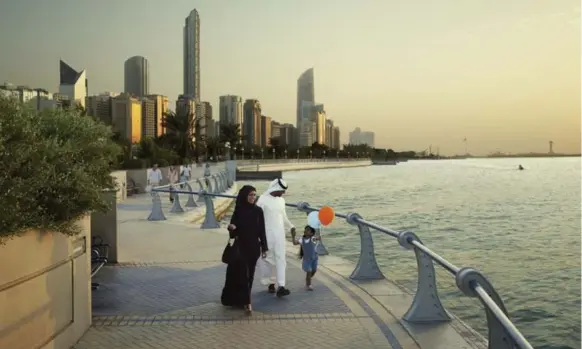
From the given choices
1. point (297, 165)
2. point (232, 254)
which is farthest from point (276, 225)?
point (297, 165)

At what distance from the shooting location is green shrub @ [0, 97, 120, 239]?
464cm

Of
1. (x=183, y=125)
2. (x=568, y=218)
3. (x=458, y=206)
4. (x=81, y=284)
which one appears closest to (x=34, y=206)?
(x=81, y=284)

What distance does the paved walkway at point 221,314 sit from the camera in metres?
5.89

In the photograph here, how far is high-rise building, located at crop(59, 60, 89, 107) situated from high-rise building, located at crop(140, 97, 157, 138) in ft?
157

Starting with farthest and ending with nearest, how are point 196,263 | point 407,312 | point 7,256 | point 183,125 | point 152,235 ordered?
point 183,125
point 152,235
point 196,263
point 407,312
point 7,256

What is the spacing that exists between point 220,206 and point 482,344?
A: 75.1ft

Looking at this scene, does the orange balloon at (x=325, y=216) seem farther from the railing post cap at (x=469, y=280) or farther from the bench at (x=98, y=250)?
the railing post cap at (x=469, y=280)

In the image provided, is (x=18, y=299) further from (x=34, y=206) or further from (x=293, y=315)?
(x=293, y=315)

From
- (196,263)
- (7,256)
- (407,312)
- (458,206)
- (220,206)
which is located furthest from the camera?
(458,206)

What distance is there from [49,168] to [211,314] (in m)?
2.78

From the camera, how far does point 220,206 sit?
1107 inches

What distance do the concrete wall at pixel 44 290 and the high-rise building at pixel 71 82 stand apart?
280 ft

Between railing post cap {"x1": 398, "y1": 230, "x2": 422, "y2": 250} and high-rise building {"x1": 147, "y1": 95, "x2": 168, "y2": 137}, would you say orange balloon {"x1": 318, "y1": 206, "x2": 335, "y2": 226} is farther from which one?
high-rise building {"x1": 147, "y1": 95, "x2": 168, "y2": 137}

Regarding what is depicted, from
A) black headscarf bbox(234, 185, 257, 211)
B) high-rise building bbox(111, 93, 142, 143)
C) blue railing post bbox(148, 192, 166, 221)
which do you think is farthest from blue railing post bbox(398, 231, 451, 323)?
high-rise building bbox(111, 93, 142, 143)
